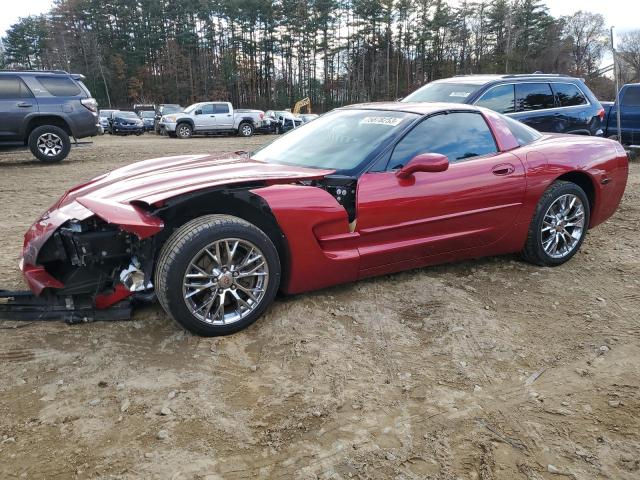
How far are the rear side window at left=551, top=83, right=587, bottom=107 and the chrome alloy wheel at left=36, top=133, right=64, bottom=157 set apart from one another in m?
9.67

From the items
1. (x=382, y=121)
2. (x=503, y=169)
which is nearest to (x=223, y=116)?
(x=382, y=121)

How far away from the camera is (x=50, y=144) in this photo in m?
10.5

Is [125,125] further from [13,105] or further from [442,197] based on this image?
[442,197]

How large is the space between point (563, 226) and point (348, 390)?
2.75 meters

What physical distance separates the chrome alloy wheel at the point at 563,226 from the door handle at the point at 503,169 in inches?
21.1

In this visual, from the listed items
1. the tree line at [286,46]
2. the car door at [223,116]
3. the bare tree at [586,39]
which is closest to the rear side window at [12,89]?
the car door at [223,116]

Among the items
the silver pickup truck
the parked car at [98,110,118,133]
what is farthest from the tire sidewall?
the parked car at [98,110,118,133]

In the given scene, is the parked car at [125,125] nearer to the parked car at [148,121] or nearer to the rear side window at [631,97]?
the parked car at [148,121]

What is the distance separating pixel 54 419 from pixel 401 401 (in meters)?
1.57

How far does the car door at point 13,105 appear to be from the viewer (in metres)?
9.75

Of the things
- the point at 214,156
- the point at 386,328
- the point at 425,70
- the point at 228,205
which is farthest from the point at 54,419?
the point at 425,70

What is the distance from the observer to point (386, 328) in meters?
3.06

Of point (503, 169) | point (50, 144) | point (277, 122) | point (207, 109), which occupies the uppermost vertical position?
point (207, 109)

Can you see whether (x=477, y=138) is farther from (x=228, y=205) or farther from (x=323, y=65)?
(x=323, y=65)
